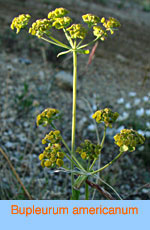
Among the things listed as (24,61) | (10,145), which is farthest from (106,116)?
(24,61)

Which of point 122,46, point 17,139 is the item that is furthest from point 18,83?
point 122,46

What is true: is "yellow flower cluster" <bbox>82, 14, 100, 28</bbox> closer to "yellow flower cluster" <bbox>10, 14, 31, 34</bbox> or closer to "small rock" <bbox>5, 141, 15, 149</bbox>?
"yellow flower cluster" <bbox>10, 14, 31, 34</bbox>

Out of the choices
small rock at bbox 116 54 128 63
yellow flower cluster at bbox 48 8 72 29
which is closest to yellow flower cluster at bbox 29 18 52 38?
yellow flower cluster at bbox 48 8 72 29

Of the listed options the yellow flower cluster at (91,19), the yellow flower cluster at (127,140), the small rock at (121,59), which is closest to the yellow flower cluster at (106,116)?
the yellow flower cluster at (127,140)

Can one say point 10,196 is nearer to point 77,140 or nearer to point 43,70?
point 77,140

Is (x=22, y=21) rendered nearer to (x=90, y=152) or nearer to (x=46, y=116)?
(x=46, y=116)

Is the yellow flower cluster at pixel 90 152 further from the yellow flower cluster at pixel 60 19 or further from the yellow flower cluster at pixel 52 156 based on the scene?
the yellow flower cluster at pixel 60 19
